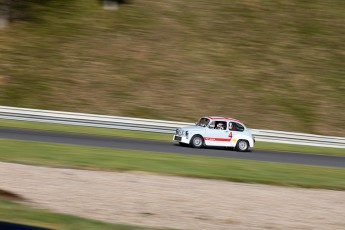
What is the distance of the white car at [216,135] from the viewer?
76.3ft

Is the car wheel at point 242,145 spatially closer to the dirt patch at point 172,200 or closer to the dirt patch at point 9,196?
the dirt patch at point 172,200

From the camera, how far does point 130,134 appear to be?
1027 inches

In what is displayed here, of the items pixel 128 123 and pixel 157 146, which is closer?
pixel 157 146

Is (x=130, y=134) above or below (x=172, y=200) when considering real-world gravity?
below

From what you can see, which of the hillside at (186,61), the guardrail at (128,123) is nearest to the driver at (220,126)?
the guardrail at (128,123)

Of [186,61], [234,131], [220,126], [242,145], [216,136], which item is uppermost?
[186,61]

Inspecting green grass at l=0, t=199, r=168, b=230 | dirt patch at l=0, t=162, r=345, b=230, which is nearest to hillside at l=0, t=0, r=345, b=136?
dirt patch at l=0, t=162, r=345, b=230

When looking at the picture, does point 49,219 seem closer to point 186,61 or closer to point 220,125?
point 220,125

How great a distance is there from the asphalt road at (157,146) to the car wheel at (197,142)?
323 millimetres

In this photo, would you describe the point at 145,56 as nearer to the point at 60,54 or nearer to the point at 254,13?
the point at 60,54

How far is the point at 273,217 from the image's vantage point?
1074 cm

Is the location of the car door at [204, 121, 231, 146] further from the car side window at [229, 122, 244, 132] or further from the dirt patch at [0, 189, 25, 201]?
the dirt patch at [0, 189, 25, 201]

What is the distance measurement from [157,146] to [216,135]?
298 centimetres

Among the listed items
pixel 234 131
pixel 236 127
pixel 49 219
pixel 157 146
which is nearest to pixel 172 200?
pixel 49 219
